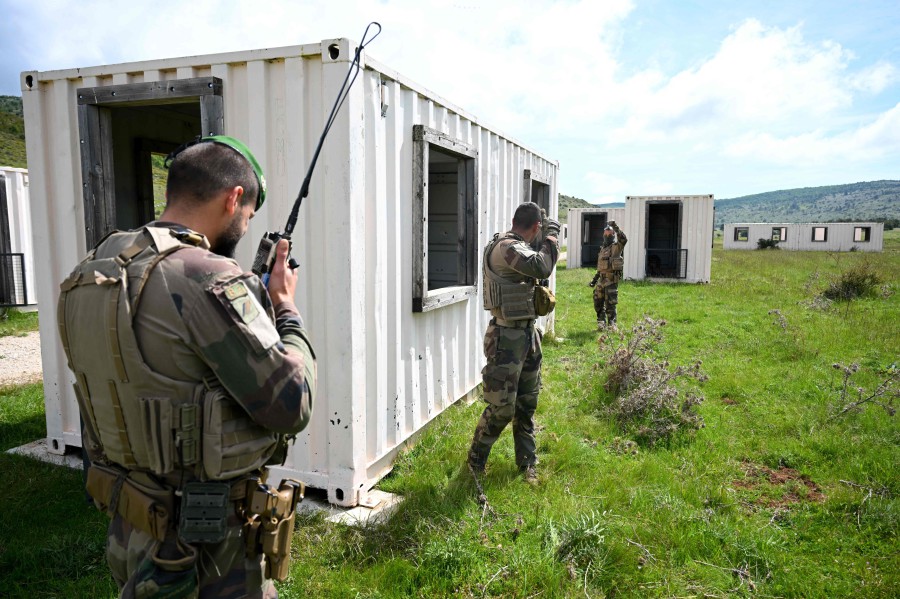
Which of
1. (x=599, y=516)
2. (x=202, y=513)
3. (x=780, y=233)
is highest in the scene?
(x=780, y=233)

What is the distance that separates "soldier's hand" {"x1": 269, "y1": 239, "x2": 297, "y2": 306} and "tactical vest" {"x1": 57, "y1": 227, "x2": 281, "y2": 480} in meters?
0.28

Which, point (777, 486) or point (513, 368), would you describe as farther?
point (777, 486)

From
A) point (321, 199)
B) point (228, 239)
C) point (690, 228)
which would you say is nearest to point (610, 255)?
point (321, 199)

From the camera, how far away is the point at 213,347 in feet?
5.20

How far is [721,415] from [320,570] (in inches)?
172

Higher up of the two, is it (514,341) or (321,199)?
(321,199)

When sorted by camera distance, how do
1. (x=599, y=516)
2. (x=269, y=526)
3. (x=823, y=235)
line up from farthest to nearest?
(x=823, y=235), (x=599, y=516), (x=269, y=526)

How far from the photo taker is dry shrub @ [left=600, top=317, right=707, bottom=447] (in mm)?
5301

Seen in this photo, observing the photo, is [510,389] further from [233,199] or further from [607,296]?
[607,296]

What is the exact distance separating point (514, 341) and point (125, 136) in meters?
4.15

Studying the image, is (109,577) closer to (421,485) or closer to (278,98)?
(421,485)

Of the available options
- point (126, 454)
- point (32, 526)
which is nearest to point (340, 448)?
point (32, 526)

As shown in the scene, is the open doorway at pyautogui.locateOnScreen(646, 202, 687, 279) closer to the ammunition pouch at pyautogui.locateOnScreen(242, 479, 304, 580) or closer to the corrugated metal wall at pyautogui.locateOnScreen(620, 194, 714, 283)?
the corrugated metal wall at pyautogui.locateOnScreen(620, 194, 714, 283)

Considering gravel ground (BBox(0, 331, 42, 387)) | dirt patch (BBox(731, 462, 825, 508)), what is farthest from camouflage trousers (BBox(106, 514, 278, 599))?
gravel ground (BBox(0, 331, 42, 387))
